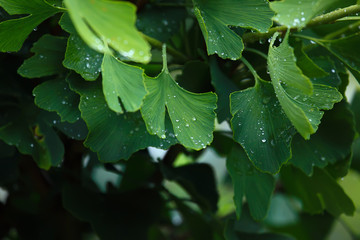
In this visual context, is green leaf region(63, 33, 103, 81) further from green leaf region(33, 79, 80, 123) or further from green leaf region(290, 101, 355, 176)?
green leaf region(290, 101, 355, 176)

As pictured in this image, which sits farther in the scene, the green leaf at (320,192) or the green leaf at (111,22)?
the green leaf at (320,192)

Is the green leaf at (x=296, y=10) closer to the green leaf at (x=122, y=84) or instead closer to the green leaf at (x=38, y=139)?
the green leaf at (x=122, y=84)

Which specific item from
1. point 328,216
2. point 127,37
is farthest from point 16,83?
point 328,216

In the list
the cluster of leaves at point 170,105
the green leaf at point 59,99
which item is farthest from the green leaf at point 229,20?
the green leaf at point 59,99

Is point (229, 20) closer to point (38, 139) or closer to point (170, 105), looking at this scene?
point (170, 105)

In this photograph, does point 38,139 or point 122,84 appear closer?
point 122,84

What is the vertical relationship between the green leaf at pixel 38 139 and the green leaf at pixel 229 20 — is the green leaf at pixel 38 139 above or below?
below

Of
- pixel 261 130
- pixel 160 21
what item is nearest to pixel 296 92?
pixel 261 130
